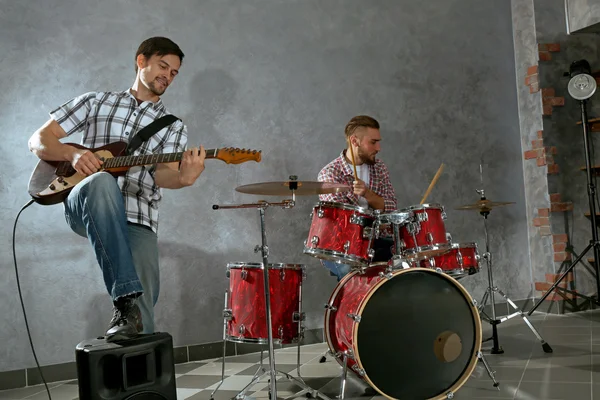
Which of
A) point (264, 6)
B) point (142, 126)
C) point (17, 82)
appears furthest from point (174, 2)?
point (142, 126)

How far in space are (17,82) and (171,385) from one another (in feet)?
8.56

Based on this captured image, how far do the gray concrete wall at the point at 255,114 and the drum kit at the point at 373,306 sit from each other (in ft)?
3.77

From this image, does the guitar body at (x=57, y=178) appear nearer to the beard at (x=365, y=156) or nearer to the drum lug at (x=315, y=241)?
the drum lug at (x=315, y=241)

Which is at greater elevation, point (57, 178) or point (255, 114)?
point (255, 114)

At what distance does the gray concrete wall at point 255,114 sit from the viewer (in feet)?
12.3

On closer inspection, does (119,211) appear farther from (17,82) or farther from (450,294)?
(17,82)

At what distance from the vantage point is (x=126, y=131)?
→ 2.87 meters

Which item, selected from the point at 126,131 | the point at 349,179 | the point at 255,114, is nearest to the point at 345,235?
the point at 349,179

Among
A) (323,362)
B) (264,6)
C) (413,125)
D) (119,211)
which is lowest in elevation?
(323,362)

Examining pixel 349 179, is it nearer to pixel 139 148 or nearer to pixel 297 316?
pixel 297 316

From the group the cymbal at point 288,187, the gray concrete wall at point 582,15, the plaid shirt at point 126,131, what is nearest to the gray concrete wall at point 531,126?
the gray concrete wall at point 582,15

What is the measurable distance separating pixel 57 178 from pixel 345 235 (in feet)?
4.60

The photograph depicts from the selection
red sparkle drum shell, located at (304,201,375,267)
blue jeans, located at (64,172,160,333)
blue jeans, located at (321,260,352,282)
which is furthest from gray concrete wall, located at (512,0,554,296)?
blue jeans, located at (64,172,160,333)

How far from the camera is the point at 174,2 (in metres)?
4.22
